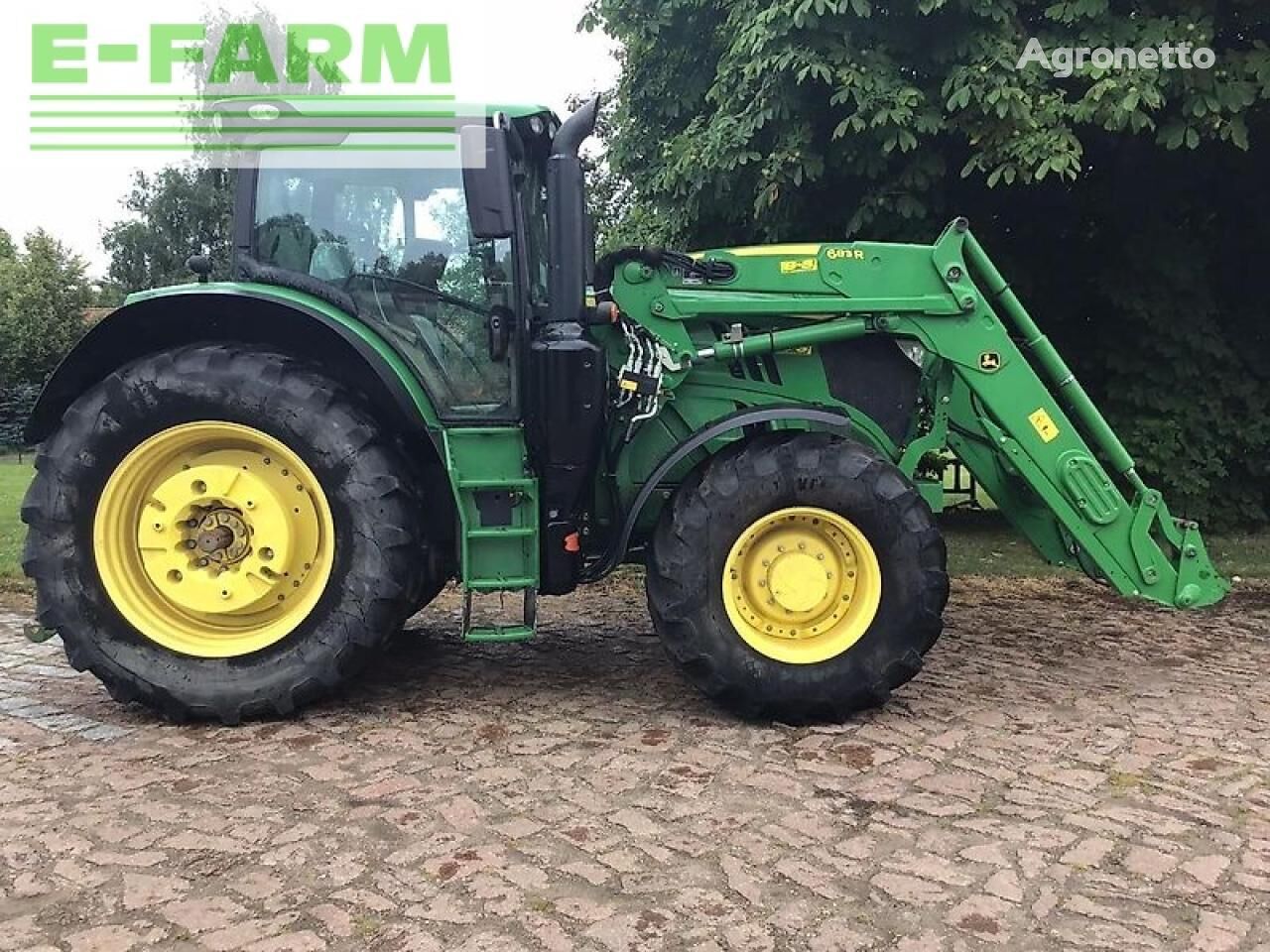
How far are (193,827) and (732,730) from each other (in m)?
1.95

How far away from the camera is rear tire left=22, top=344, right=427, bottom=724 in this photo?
413 cm

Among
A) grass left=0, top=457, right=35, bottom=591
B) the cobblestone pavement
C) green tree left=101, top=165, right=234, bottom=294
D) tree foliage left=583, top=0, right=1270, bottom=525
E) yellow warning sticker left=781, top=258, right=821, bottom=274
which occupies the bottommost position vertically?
the cobblestone pavement

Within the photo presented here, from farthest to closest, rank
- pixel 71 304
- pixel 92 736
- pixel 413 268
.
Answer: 1. pixel 71 304
2. pixel 413 268
3. pixel 92 736

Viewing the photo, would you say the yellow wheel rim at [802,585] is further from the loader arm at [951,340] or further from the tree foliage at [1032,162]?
the tree foliage at [1032,162]

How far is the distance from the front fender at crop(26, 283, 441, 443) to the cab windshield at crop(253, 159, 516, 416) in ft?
0.40

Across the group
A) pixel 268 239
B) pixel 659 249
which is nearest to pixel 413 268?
pixel 268 239

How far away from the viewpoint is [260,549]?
167 inches

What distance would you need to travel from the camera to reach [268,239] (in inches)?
173

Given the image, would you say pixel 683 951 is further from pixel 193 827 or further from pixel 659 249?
pixel 659 249

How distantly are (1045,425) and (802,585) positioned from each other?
50.8 inches

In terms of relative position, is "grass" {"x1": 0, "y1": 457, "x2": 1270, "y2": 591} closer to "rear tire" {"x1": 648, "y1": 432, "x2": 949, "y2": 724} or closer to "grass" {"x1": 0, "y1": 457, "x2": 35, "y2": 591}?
"grass" {"x1": 0, "y1": 457, "x2": 35, "y2": 591}

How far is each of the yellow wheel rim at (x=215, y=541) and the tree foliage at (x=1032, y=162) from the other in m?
4.57

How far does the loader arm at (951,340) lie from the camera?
14.7 feet

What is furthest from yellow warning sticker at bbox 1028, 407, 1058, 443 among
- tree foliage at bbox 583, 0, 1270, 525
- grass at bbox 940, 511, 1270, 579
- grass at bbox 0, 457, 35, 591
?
grass at bbox 0, 457, 35, 591
